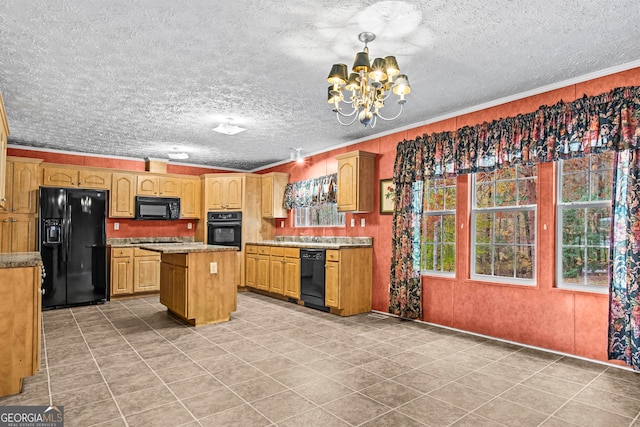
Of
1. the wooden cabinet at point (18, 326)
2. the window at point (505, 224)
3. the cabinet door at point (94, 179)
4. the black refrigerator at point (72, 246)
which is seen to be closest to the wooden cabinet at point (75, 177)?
the cabinet door at point (94, 179)

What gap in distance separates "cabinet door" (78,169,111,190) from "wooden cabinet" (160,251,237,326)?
8.44 feet

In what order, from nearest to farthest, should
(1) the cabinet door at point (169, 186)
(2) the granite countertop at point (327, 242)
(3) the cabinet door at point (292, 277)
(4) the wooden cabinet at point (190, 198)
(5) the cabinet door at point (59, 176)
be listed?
(2) the granite countertop at point (327, 242) < (3) the cabinet door at point (292, 277) < (5) the cabinet door at point (59, 176) < (1) the cabinet door at point (169, 186) < (4) the wooden cabinet at point (190, 198)

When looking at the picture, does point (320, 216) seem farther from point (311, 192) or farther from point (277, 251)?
point (277, 251)

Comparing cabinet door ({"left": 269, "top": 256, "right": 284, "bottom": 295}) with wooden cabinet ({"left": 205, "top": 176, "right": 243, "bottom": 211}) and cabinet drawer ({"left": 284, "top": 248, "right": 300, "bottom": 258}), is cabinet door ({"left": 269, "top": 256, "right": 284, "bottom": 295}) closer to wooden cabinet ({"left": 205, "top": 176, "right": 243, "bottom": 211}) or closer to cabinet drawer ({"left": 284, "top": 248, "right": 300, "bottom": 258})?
cabinet drawer ({"left": 284, "top": 248, "right": 300, "bottom": 258})

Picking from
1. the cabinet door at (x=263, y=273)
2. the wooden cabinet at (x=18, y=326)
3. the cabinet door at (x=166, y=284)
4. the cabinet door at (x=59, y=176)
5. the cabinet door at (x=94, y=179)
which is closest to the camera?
the wooden cabinet at (x=18, y=326)

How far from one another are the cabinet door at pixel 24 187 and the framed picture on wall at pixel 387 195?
17.0 ft

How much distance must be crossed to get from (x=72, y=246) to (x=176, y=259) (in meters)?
2.19

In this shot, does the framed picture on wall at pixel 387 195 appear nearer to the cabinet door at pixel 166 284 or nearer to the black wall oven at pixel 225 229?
the cabinet door at pixel 166 284

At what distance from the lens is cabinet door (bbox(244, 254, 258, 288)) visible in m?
6.98

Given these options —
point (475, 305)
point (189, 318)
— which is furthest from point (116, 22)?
point (475, 305)

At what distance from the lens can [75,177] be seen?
20.6 feet

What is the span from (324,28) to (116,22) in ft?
4.61

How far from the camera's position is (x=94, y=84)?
Result: 3.68 meters

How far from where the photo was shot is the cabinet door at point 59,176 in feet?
19.7
